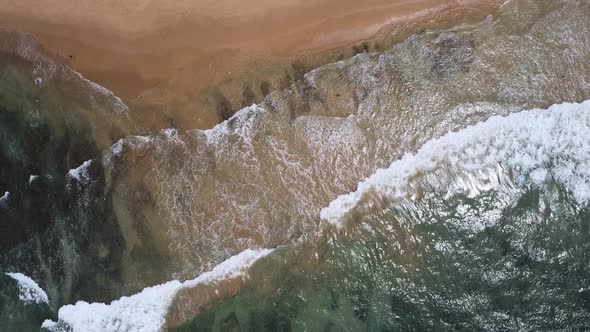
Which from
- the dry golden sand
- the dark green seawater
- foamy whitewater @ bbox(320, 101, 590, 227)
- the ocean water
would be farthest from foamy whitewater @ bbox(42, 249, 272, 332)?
the dry golden sand

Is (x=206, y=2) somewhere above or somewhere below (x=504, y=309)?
above

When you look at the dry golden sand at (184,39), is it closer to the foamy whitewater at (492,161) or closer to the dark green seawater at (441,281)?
the foamy whitewater at (492,161)

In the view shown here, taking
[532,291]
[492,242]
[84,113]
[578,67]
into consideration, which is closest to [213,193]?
[84,113]

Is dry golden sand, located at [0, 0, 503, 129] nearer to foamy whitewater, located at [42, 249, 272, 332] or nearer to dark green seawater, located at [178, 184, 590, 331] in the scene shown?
foamy whitewater, located at [42, 249, 272, 332]

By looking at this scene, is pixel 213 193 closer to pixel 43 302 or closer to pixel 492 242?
pixel 43 302

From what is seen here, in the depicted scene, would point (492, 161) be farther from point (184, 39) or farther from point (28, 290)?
point (28, 290)

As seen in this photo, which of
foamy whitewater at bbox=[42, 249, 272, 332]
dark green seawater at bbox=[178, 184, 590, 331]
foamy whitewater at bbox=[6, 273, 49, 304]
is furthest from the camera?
foamy whitewater at bbox=[6, 273, 49, 304]
